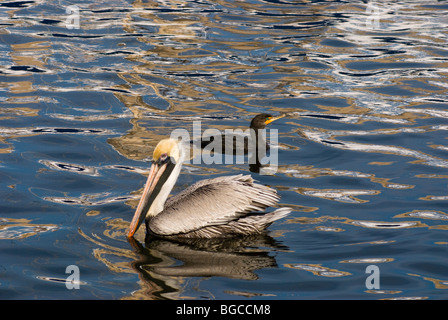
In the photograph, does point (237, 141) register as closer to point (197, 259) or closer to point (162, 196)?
point (162, 196)

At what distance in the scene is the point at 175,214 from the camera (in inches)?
255

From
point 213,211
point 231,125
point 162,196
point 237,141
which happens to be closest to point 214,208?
point 213,211

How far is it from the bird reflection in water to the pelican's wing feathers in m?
0.13

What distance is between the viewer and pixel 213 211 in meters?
6.45

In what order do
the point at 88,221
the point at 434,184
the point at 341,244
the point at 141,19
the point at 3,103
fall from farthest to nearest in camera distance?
the point at 141,19
the point at 3,103
the point at 434,184
the point at 88,221
the point at 341,244

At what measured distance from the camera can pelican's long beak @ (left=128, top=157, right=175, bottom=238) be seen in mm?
6438

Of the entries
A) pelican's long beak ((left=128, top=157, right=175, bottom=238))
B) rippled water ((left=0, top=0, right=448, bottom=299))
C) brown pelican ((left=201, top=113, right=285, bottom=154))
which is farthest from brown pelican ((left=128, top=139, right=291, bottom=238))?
brown pelican ((left=201, top=113, right=285, bottom=154))

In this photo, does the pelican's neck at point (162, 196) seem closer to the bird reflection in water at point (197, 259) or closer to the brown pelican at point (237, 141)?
the bird reflection in water at point (197, 259)

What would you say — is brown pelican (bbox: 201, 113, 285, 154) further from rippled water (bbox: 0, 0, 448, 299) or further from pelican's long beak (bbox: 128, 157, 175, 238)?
pelican's long beak (bbox: 128, 157, 175, 238)

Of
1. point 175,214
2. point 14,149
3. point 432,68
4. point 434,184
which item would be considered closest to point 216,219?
point 175,214

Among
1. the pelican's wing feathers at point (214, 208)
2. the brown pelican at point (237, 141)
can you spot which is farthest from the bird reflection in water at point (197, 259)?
the brown pelican at point (237, 141)

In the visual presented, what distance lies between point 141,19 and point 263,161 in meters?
7.30

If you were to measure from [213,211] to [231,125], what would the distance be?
3.42 m
